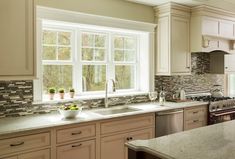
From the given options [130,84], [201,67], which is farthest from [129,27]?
[201,67]

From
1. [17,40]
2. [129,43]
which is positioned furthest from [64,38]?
[129,43]

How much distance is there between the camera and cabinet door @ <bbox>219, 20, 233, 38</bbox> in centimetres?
419

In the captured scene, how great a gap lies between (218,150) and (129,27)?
2.48 metres

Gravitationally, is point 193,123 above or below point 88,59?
below

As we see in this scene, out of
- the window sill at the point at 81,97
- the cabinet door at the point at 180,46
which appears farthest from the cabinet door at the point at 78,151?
the cabinet door at the point at 180,46

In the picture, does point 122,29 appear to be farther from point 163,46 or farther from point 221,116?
point 221,116

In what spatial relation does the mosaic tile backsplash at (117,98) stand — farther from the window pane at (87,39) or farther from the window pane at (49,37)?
the window pane at (87,39)

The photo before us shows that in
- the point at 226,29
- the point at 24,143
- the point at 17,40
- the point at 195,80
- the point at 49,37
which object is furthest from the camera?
the point at 195,80

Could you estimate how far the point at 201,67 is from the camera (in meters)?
4.51

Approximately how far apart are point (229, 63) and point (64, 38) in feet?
10.3

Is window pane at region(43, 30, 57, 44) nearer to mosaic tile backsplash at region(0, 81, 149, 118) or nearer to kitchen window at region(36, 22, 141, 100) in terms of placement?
kitchen window at region(36, 22, 141, 100)

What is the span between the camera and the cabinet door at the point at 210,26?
3898mm

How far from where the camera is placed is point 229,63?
4508 millimetres

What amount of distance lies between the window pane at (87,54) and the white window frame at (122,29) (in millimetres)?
144
